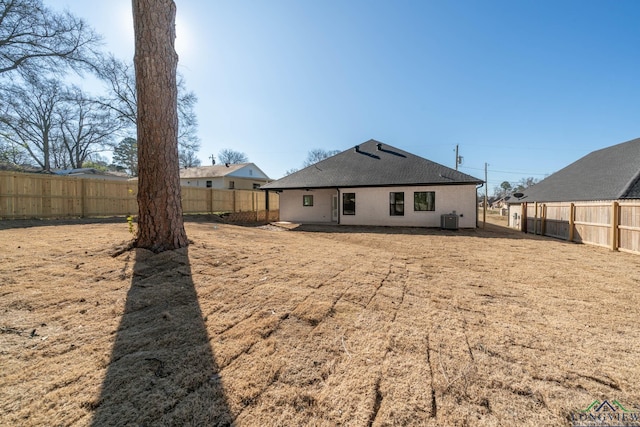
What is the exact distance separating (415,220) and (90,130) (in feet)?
118

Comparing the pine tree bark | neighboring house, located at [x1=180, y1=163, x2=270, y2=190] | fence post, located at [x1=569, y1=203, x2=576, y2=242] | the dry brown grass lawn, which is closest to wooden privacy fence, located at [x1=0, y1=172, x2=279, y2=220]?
the pine tree bark

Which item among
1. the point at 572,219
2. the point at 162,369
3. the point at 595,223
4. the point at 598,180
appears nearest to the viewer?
the point at 162,369

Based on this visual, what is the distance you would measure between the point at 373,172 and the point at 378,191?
157 cm

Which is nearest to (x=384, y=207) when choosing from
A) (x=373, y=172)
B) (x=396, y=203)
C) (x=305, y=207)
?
(x=396, y=203)

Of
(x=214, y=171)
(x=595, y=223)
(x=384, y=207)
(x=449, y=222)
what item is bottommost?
(x=449, y=222)

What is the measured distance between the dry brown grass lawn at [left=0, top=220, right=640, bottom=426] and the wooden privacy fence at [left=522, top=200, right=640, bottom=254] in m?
5.09

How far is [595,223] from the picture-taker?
29.4ft

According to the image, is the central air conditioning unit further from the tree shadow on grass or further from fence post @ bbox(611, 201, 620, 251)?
the tree shadow on grass

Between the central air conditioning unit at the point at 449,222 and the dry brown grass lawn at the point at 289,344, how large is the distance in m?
8.14

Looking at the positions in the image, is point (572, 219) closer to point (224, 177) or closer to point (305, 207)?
point (305, 207)

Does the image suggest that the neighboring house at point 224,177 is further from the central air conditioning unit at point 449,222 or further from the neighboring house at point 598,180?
the neighboring house at point 598,180

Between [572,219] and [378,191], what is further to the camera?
[378,191]

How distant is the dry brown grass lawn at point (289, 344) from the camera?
5.08 ft

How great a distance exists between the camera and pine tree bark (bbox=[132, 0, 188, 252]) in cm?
441
